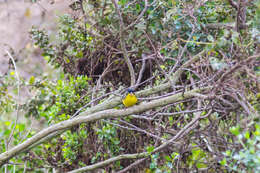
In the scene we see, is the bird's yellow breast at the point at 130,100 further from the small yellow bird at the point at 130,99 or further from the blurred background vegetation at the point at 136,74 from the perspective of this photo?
the blurred background vegetation at the point at 136,74

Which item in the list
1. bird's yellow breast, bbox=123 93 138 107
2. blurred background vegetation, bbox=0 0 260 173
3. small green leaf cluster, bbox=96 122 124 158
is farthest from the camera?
small green leaf cluster, bbox=96 122 124 158

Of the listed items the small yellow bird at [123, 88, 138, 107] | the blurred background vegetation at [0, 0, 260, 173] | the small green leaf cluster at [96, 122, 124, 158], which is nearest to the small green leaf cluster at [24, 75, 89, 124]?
the blurred background vegetation at [0, 0, 260, 173]

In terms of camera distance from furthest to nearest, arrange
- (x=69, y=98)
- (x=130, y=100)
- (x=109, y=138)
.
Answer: (x=69, y=98) → (x=109, y=138) → (x=130, y=100)

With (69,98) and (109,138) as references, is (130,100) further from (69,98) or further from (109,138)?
(69,98)

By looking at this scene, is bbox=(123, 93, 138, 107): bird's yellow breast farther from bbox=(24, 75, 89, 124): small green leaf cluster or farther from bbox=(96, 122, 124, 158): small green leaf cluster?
bbox=(24, 75, 89, 124): small green leaf cluster

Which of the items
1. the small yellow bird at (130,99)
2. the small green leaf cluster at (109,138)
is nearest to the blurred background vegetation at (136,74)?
the small green leaf cluster at (109,138)

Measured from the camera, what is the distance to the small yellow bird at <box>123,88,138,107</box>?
366cm

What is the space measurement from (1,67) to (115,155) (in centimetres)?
615

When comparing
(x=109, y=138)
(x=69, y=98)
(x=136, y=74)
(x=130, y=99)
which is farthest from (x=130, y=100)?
(x=69, y=98)

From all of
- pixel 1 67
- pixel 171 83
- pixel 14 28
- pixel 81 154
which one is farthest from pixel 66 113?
pixel 14 28

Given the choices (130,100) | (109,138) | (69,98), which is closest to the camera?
(130,100)

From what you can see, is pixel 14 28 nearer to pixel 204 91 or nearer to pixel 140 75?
pixel 140 75

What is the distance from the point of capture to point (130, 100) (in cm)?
366

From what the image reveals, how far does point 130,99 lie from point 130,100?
14 millimetres
